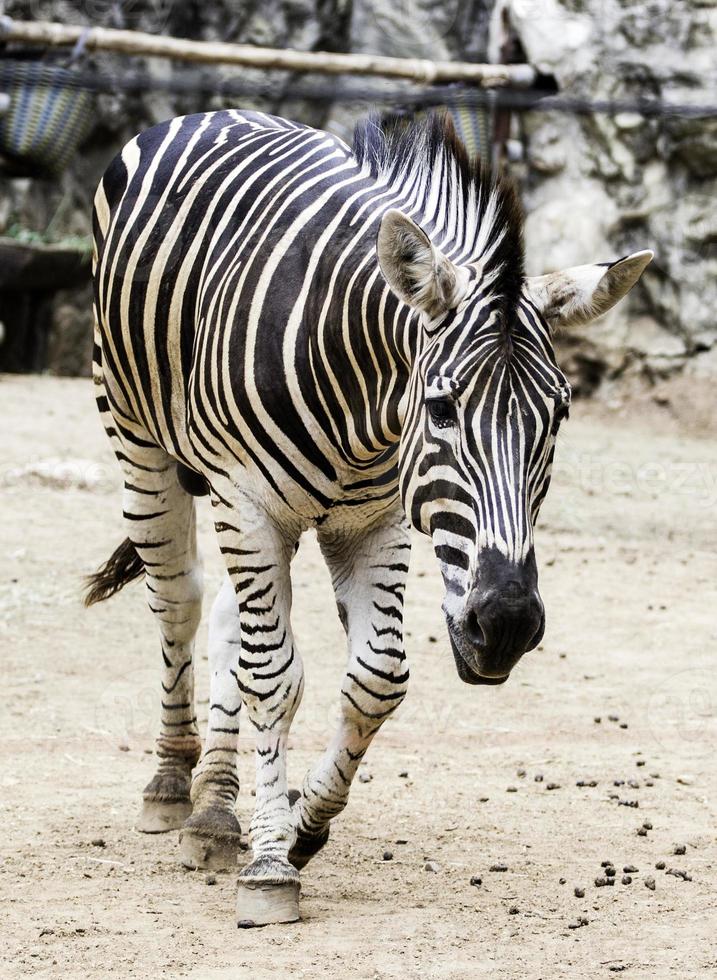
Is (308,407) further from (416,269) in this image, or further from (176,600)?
(176,600)

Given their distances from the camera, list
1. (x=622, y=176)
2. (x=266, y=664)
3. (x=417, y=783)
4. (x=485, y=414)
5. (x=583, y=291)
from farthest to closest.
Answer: (x=622, y=176) < (x=417, y=783) < (x=266, y=664) < (x=583, y=291) < (x=485, y=414)

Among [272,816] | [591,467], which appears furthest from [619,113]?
[272,816]

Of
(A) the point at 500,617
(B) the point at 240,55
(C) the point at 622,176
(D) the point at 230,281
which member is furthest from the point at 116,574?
(C) the point at 622,176

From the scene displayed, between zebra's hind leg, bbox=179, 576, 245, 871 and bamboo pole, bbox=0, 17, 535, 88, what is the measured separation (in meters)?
7.59

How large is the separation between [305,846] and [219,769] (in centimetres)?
41

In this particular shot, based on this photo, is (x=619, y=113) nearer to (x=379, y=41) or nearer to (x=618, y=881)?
(x=379, y=41)

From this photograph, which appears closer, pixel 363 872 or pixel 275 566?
pixel 275 566

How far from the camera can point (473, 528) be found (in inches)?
110

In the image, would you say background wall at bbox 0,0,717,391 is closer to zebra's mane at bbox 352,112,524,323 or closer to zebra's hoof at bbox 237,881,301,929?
zebra's mane at bbox 352,112,524,323

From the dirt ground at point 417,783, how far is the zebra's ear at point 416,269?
151 cm

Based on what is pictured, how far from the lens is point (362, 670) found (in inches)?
139

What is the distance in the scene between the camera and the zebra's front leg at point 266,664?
11.2 ft

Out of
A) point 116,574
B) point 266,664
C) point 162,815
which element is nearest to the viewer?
point 266,664

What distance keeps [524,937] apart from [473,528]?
43.6 inches
